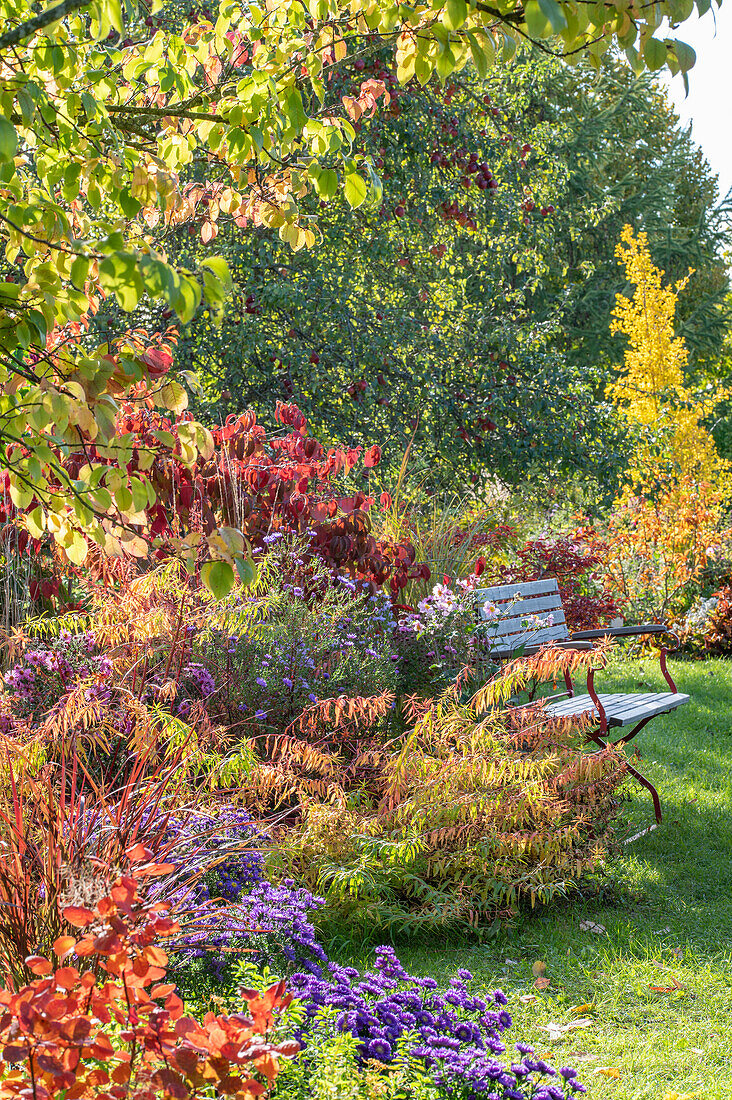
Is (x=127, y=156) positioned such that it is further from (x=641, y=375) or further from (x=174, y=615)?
(x=641, y=375)

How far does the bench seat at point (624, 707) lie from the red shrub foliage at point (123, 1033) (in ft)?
9.28

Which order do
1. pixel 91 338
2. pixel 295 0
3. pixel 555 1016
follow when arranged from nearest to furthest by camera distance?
pixel 295 0
pixel 555 1016
pixel 91 338

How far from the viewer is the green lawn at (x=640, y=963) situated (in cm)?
263

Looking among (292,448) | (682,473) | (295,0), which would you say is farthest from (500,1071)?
(682,473)

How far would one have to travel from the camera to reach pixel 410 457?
10.0 metres

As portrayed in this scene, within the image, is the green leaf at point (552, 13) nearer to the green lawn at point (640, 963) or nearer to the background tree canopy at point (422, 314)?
the green lawn at point (640, 963)

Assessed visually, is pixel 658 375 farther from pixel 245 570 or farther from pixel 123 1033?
pixel 123 1033

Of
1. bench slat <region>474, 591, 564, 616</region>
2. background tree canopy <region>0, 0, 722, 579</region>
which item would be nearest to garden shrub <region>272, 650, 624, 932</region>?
background tree canopy <region>0, 0, 722, 579</region>

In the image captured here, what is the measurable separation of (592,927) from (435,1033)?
1519 millimetres

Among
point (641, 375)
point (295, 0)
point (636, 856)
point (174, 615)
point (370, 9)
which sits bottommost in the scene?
point (636, 856)

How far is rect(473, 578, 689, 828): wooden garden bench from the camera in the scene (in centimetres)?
461

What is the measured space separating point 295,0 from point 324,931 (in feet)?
9.79

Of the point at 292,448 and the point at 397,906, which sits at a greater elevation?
the point at 292,448

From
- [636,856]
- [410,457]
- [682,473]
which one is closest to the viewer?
[636,856]
